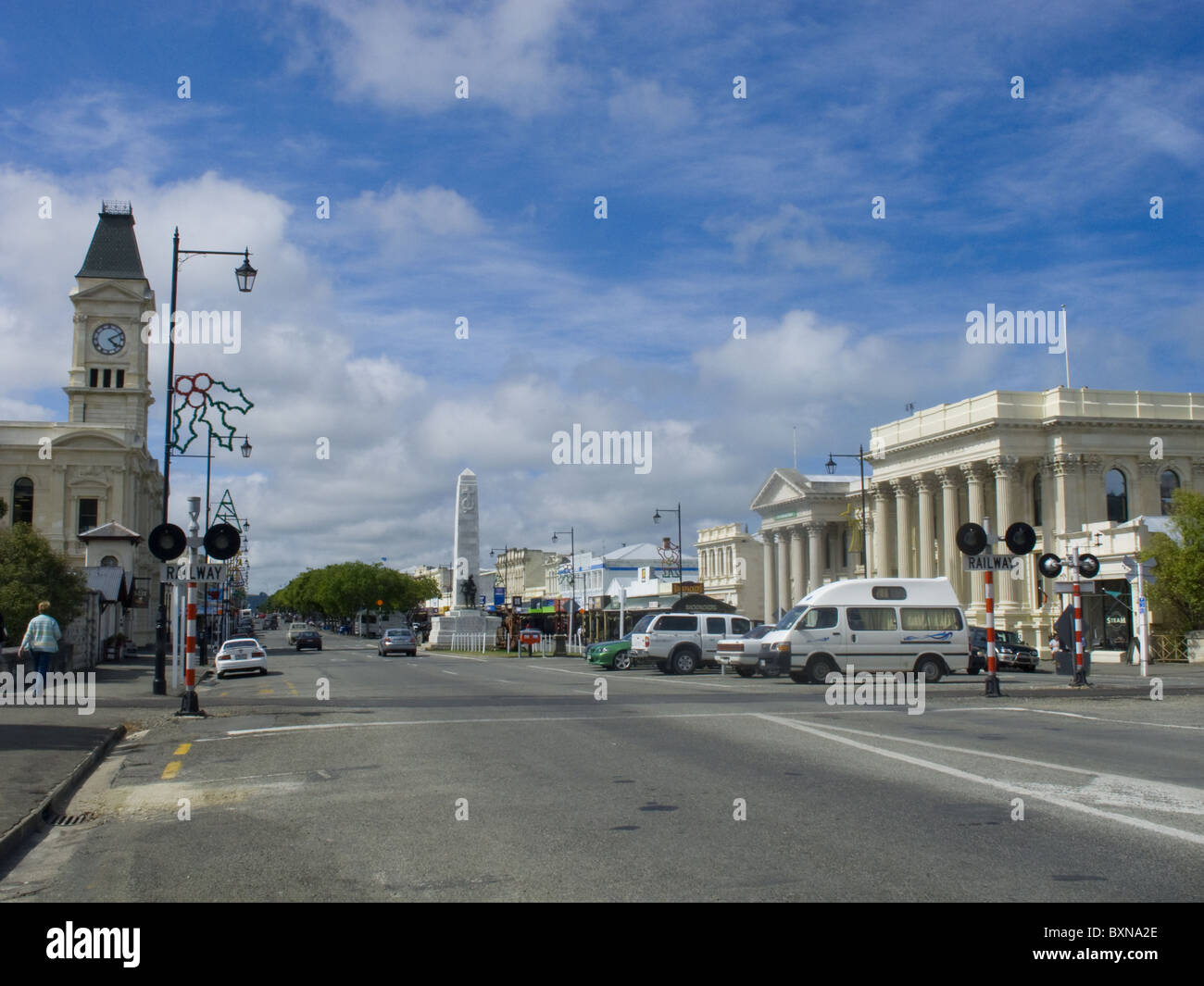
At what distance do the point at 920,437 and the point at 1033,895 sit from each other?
7763 centimetres

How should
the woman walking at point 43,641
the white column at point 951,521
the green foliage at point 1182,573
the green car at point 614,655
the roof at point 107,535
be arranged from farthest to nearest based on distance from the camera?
the white column at point 951,521
the roof at point 107,535
the green foliage at point 1182,573
the green car at point 614,655
the woman walking at point 43,641

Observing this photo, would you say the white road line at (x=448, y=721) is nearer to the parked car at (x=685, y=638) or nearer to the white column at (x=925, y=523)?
the parked car at (x=685, y=638)

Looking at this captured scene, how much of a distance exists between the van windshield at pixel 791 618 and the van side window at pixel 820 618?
0.21 metres

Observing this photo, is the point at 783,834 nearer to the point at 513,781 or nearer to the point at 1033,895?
the point at 1033,895

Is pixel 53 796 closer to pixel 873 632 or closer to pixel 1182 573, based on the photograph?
pixel 873 632

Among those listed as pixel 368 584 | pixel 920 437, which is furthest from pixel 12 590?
pixel 368 584

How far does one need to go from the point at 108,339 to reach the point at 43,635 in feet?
223

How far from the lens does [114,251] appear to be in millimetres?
84562

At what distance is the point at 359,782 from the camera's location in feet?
35.9

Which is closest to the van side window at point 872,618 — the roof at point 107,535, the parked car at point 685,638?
the parked car at point 685,638

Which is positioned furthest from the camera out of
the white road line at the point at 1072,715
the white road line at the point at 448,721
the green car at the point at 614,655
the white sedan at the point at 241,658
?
the green car at the point at 614,655

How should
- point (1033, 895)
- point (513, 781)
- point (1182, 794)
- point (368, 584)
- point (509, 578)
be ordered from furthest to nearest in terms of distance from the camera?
1. point (509, 578)
2. point (368, 584)
3. point (513, 781)
4. point (1182, 794)
5. point (1033, 895)

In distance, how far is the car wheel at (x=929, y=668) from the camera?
27359mm

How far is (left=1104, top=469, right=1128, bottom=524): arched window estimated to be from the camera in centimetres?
7250
